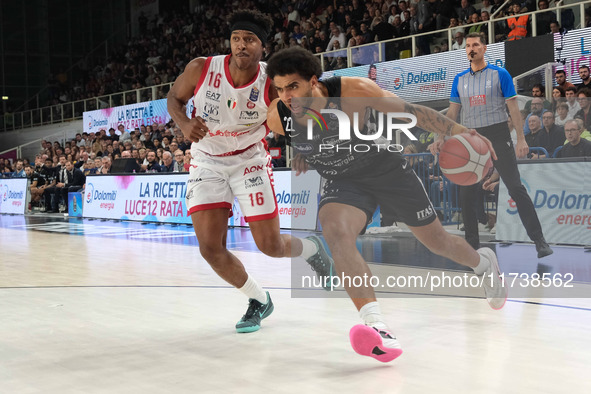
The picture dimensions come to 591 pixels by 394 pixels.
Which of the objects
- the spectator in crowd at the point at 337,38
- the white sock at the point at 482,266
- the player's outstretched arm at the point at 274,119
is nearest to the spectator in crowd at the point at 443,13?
the spectator in crowd at the point at 337,38

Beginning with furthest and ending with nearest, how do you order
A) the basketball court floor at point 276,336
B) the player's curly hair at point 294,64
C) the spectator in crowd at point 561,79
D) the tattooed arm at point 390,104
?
the spectator in crowd at point 561,79
the tattooed arm at point 390,104
the player's curly hair at point 294,64
the basketball court floor at point 276,336

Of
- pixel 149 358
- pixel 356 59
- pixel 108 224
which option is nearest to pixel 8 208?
pixel 108 224

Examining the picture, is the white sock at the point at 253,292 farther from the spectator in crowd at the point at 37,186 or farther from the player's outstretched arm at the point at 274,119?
the spectator in crowd at the point at 37,186

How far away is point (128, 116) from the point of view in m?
22.9

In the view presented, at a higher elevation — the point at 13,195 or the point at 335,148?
the point at 13,195

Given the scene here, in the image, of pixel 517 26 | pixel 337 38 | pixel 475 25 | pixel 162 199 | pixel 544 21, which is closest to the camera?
pixel 544 21

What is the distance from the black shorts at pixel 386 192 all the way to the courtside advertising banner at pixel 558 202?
9.18ft

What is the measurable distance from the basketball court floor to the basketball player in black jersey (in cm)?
46

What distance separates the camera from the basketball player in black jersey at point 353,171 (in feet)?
12.1

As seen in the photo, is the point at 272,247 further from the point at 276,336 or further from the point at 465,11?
the point at 465,11

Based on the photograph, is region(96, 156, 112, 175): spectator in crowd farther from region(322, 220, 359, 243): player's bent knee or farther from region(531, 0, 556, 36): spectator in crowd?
region(322, 220, 359, 243): player's bent knee

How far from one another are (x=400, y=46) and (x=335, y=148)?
11128 millimetres

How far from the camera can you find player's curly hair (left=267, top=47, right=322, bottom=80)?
3.68 metres

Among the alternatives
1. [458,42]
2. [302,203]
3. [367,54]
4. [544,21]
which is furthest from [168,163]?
[544,21]
